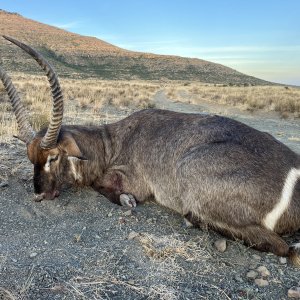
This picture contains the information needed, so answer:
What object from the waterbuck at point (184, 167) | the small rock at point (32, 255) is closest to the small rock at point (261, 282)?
the waterbuck at point (184, 167)

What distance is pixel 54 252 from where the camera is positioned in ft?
15.0

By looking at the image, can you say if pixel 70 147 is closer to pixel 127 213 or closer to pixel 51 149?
pixel 51 149

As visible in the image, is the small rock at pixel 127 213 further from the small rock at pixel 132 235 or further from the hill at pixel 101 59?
the hill at pixel 101 59

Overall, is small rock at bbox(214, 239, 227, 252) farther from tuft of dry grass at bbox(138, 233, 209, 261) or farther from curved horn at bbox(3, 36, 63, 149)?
curved horn at bbox(3, 36, 63, 149)

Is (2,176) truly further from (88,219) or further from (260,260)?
(260,260)

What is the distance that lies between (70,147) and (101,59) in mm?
113360

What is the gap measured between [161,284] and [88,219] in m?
1.73

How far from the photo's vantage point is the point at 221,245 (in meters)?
4.85

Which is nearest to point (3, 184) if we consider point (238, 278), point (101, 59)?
point (238, 278)

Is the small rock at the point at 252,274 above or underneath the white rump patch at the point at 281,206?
underneath

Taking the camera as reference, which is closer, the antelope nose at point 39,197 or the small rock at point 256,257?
the small rock at point 256,257

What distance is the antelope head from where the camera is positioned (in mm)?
5516

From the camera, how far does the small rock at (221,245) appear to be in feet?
15.9

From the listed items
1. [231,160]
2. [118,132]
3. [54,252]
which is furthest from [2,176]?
[231,160]
